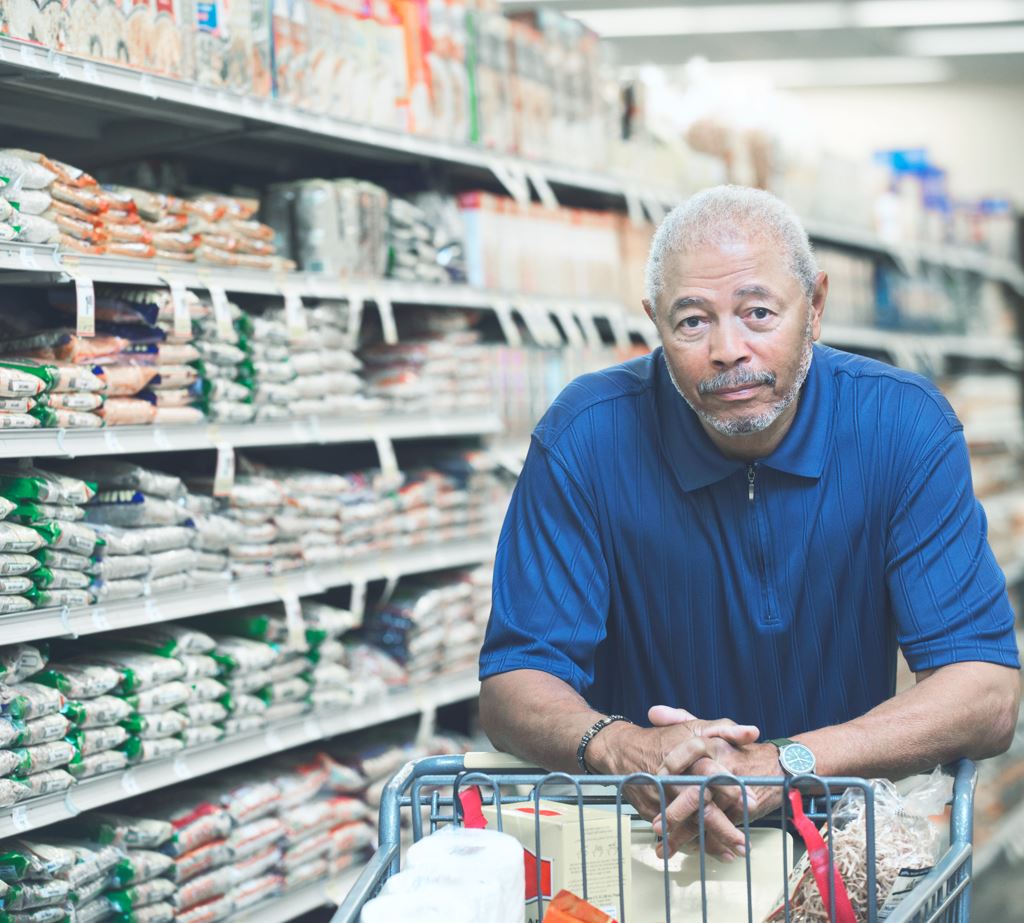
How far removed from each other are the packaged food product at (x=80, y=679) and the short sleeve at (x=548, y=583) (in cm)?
105

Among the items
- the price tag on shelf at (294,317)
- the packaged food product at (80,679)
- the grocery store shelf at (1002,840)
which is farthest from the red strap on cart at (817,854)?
the grocery store shelf at (1002,840)

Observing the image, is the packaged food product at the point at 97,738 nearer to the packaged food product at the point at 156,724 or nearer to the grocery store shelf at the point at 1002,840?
the packaged food product at the point at 156,724

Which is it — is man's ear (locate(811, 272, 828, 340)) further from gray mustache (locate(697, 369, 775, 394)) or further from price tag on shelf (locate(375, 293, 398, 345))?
price tag on shelf (locate(375, 293, 398, 345))

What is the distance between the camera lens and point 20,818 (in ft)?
8.05

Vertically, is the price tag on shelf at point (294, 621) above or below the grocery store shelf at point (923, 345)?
below

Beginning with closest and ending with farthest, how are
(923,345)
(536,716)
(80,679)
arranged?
(536,716) → (80,679) → (923,345)

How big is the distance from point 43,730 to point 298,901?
40.1 inches

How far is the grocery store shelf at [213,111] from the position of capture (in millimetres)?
2527

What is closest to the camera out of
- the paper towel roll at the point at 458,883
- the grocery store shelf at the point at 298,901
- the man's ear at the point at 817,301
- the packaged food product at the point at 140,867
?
the paper towel roll at the point at 458,883

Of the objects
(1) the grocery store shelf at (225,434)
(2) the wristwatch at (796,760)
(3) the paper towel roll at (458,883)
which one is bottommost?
(3) the paper towel roll at (458,883)

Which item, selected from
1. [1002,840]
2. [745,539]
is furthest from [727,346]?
[1002,840]

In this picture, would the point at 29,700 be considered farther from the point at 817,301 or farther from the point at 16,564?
the point at 817,301

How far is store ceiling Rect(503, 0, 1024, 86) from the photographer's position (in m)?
7.78

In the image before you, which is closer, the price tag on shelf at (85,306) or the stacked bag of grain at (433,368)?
the price tag on shelf at (85,306)
